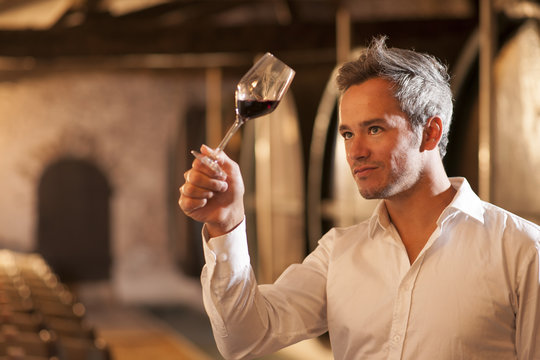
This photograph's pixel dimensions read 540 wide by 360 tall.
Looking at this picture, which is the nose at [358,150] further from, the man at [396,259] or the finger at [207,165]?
the finger at [207,165]

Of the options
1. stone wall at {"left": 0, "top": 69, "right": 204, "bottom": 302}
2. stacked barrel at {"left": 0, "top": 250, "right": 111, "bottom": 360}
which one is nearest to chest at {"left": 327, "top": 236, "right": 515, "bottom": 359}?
stacked barrel at {"left": 0, "top": 250, "right": 111, "bottom": 360}

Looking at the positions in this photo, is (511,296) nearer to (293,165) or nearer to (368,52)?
(368,52)

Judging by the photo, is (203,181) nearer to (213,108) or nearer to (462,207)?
(462,207)

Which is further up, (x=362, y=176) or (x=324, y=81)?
(x=324, y=81)

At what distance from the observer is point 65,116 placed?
9008 mm

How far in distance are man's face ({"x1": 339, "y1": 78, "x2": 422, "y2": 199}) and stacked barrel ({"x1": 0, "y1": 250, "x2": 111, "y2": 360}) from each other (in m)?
2.07

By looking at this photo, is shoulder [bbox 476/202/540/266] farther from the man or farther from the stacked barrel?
the stacked barrel

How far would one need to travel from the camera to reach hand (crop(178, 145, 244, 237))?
126 cm

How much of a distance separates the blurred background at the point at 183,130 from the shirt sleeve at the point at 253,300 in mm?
1516

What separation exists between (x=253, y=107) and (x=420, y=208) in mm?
422

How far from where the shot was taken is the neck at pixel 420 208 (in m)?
1.51

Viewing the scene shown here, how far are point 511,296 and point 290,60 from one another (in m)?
4.79

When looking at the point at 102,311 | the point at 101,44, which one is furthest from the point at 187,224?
the point at 101,44

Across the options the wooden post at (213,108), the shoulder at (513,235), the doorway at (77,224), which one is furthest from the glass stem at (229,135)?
the doorway at (77,224)
